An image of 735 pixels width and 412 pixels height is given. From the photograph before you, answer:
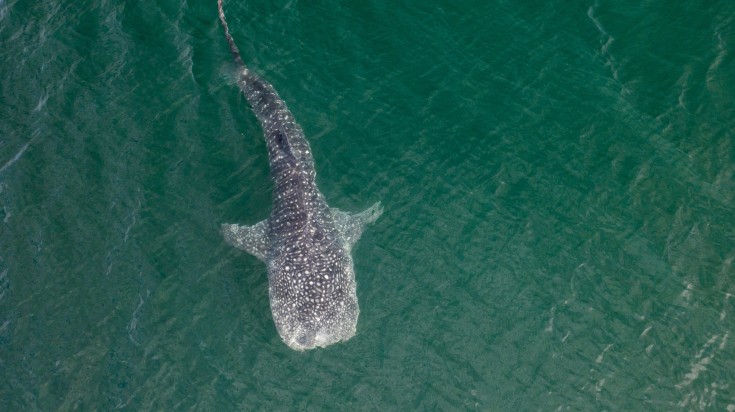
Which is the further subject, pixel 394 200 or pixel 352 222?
pixel 394 200

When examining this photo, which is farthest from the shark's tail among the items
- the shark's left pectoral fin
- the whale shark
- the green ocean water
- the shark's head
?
the shark's head

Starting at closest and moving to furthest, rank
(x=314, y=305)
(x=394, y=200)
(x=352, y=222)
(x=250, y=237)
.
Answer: (x=314, y=305) < (x=250, y=237) < (x=352, y=222) < (x=394, y=200)

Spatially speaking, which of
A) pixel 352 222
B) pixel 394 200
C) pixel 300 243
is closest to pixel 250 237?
pixel 300 243

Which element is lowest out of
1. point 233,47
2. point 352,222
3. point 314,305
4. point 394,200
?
point 394,200

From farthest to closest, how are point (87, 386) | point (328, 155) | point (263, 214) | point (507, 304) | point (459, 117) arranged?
point (459, 117) → point (328, 155) → point (263, 214) → point (507, 304) → point (87, 386)

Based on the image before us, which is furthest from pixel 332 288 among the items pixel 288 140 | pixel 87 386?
pixel 87 386

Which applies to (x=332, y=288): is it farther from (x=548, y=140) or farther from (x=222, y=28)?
(x=222, y=28)

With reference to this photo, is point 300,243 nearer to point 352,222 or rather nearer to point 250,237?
point 250,237
